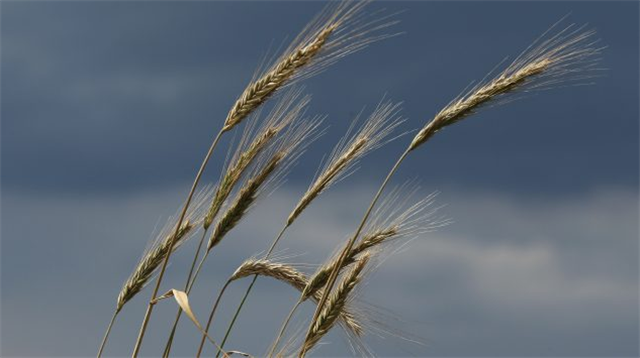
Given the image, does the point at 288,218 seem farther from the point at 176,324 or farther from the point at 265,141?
the point at 176,324

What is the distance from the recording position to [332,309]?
3160 mm

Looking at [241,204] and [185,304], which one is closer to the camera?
[185,304]

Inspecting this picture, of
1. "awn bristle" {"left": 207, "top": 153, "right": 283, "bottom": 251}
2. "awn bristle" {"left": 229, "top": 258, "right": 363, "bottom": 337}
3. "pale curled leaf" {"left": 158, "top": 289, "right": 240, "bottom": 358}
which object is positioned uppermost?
"awn bristle" {"left": 207, "top": 153, "right": 283, "bottom": 251}

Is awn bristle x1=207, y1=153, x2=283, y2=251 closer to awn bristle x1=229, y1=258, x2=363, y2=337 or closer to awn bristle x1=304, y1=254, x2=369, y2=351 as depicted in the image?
awn bristle x1=229, y1=258, x2=363, y2=337

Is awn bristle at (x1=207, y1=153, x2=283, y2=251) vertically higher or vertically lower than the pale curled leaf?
higher

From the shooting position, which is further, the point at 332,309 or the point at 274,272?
the point at 274,272

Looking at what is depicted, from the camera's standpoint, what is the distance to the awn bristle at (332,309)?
3.16 meters

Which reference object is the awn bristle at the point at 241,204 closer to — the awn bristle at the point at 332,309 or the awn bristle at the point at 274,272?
the awn bristle at the point at 274,272

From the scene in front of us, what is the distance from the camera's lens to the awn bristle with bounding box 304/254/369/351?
316 centimetres

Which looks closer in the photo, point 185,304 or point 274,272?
point 185,304

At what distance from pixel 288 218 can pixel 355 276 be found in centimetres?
51

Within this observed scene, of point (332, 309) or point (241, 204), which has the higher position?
point (241, 204)

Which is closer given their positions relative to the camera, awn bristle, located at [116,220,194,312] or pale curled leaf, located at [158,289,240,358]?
pale curled leaf, located at [158,289,240,358]

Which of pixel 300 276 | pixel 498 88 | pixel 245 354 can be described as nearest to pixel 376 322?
Result: pixel 300 276
